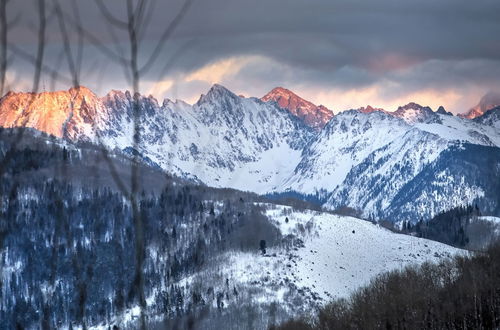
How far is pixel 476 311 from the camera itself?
4279 inches

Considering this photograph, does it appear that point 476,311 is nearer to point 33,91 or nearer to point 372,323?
point 372,323

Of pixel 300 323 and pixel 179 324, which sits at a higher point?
pixel 179 324

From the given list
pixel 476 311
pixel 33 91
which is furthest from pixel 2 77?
pixel 476 311

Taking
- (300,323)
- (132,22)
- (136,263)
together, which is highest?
(132,22)

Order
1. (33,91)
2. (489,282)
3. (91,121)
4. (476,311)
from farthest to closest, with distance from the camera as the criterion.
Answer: (489,282), (476,311), (91,121), (33,91)

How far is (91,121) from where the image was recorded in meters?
10.2

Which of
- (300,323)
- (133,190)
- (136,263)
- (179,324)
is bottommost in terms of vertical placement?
(300,323)

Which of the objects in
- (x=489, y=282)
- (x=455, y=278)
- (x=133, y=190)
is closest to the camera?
(x=133, y=190)

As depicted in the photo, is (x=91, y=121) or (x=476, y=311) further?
(x=476, y=311)

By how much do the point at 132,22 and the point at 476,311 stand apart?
105408 millimetres

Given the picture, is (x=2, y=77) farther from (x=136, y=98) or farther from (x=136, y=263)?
(x=136, y=263)

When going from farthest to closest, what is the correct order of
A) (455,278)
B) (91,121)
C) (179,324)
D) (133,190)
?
1. (455,278)
2. (179,324)
3. (91,121)
4. (133,190)

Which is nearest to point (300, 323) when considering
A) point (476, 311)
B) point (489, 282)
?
point (489, 282)

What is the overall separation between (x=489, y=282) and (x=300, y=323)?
135 feet
